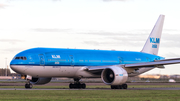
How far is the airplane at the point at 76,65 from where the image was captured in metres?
37.1

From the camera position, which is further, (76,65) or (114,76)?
(76,65)

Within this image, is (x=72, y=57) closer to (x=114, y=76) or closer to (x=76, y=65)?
(x=76, y=65)

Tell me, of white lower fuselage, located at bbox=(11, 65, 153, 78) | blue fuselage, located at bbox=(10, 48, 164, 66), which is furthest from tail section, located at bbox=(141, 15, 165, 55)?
white lower fuselage, located at bbox=(11, 65, 153, 78)

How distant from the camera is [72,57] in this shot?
40.2 meters

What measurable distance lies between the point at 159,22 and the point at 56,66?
21239mm

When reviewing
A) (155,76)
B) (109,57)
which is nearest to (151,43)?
(109,57)

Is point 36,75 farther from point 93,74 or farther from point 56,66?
point 93,74

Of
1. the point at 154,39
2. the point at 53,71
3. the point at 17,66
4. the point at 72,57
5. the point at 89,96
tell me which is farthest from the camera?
the point at 154,39

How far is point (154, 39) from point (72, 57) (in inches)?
695

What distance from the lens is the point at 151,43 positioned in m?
52.2

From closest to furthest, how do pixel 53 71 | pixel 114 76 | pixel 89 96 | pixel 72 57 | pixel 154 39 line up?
pixel 89 96
pixel 114 76
pixel 53 71
pixel 72 57
pixel 154 39

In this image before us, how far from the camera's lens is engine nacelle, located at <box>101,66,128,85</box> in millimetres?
37250

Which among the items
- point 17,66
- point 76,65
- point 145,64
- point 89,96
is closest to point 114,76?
point 145,64

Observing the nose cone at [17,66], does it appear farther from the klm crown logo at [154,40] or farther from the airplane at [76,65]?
the klm crown logo at [154,40]
